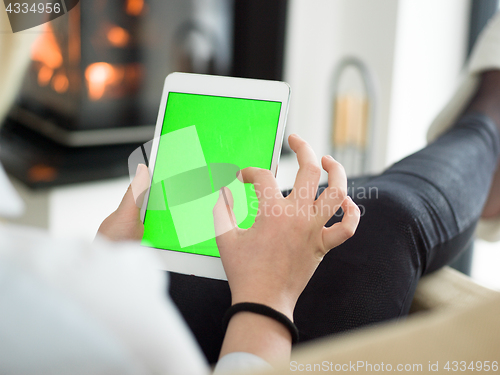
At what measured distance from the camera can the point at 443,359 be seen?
0.48 ft

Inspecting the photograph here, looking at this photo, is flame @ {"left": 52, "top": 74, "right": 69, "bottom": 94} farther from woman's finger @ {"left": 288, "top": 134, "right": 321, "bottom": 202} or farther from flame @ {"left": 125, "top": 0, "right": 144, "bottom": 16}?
woman's finger @ {"left": 288, "top": 134, "right": 321, "bottom": 202}

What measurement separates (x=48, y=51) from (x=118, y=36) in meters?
0.19

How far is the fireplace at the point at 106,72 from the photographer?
118 cm

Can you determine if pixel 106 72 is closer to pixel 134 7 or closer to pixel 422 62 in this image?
pixel 134 7

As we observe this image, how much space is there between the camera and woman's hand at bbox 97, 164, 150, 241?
0.38m

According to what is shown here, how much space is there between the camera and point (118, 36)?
125 centimetres

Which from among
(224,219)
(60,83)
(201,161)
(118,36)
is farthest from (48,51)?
(224,219)

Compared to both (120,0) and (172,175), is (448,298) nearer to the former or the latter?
(172,175)

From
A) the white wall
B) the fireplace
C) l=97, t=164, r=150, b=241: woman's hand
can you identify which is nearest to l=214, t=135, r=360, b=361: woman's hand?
l=97, t=164, r=150, b=241: woman's hand

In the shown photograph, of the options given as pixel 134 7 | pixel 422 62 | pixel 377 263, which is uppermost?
pixel 134 7

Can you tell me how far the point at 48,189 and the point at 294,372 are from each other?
1.12 meters

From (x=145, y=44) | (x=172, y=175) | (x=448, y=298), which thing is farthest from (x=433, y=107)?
(x=172, y=175)

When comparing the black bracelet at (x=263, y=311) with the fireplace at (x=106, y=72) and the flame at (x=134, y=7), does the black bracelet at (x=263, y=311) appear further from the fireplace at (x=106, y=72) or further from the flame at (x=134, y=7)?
the flame at (x=134, y=7)

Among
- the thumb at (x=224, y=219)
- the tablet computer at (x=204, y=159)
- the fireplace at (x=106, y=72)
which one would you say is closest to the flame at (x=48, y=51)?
the fireplace at (x=106, y=72)
